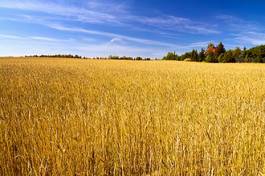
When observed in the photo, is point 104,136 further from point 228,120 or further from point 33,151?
point 228,120

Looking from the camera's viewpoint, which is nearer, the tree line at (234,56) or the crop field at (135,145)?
the crop field at (135,145)

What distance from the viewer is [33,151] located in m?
4.09

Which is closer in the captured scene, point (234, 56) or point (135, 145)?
point (135, 145)

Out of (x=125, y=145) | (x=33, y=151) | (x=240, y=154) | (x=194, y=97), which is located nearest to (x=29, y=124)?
(x=33, y=151)

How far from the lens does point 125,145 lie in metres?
4.10

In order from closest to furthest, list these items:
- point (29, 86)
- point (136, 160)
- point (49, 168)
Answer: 1. point (49, 168)
2. point (136, 160)
3. point (29, 86)

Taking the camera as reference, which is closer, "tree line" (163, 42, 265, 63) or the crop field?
the crop field

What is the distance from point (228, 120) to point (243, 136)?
2.91 ft

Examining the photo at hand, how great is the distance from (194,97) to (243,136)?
4.59m

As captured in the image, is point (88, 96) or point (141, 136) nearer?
point (141, 136)

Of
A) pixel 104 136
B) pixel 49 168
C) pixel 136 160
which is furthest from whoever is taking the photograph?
pixel 104 136

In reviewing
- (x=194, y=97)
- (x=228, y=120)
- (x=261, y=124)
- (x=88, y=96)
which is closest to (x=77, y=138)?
(x=228, y=120)

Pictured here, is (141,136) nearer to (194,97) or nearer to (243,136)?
(243,136)

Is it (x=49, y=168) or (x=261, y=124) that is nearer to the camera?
(x=49, y=168)
